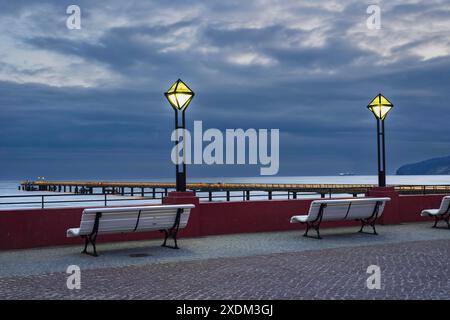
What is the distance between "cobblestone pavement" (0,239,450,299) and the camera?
22.3ft

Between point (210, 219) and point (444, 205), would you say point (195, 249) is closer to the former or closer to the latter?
point (210, 219)

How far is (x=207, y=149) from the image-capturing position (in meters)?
13.3

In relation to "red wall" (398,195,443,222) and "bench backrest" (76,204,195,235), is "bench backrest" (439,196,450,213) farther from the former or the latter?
"bench backrest" (76,204,195,235)

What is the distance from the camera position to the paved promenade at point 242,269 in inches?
271

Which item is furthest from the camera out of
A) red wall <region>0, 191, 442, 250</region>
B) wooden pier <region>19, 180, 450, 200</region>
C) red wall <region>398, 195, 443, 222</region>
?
wooden pier <region>19, 180, 450, 200</region>

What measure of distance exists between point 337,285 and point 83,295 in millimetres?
3168

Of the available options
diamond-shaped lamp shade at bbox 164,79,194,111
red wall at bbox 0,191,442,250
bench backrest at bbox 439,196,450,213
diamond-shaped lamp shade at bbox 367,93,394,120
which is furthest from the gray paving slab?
diamond-shaped lamp shade at bbox 367,93,394,120

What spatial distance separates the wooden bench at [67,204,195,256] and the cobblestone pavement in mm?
1626

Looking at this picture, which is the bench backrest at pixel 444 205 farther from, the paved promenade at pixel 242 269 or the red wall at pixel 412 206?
the paved promenade at pixel 242 269

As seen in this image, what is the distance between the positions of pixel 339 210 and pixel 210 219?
294cm

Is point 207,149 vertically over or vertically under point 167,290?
over
